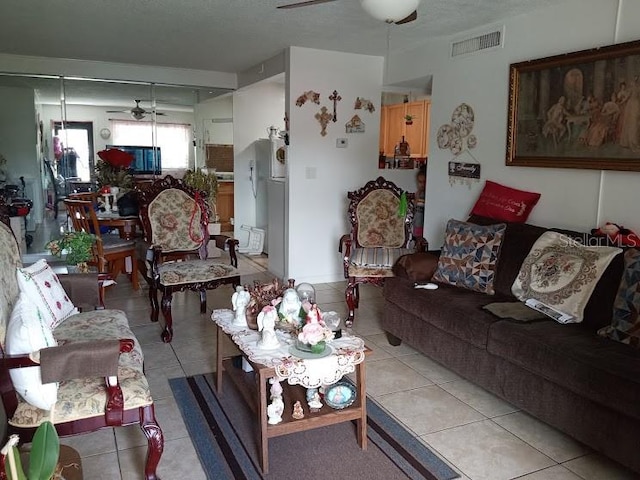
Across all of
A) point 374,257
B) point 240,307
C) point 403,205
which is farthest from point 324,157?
point 240,307

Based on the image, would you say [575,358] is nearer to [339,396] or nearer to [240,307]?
[339,396]

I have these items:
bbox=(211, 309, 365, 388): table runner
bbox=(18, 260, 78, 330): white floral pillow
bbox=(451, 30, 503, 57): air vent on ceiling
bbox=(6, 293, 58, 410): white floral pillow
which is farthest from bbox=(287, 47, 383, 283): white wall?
bbox=(6, 293, 58, 410): white floral pillow

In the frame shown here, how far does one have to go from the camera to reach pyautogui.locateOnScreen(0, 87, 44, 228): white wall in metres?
5.73

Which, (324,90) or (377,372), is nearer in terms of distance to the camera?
(377,372)

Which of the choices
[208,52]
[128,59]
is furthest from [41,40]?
[208,52]

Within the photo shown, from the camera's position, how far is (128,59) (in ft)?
18.7

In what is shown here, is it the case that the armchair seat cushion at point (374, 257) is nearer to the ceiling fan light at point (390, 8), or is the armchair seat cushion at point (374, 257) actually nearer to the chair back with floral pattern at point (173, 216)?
the chair back with floral pattern at point (173, 216)

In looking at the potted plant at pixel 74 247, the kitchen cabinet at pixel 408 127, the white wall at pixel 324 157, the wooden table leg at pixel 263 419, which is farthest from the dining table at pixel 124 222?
the kitchen cabinet at pixel 408 127

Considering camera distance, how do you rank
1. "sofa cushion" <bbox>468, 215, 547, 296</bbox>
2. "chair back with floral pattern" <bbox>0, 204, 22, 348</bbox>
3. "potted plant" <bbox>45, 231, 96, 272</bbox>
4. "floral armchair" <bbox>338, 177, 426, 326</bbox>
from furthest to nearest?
1. "floral armchair" <bbox>338, 177, 426, 326</bbox>
2. "potted plant" <bbox>45, 231, 96, 272</bbox>
3. "sofa cushion" <bbox>468, 215, 547, 296</bbox>
4. "chair back with floral pattern" <bbox>0, 204, 22, 348</bbox>

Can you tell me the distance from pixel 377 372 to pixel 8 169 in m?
5.09

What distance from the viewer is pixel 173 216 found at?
4234mm

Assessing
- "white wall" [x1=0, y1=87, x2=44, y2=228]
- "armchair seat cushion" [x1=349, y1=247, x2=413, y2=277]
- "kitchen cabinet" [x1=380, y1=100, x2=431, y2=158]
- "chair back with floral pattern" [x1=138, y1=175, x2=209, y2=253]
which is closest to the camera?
"armchair seat cushion" [x1=349, y1=247, x2=413, y2=277]

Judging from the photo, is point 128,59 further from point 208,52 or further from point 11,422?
point 11,422

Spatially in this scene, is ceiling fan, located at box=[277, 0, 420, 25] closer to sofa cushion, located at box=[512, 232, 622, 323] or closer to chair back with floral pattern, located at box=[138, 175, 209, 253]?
sofa cushion, located at box=[512, 232, 622, 323]
